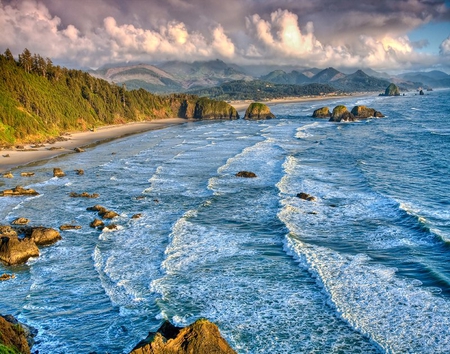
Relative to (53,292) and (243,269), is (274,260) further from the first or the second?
(53,292)

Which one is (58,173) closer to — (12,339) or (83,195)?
(83,195)

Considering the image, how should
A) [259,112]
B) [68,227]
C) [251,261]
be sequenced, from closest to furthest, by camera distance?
[251,261] → [68,227] → [259,112]

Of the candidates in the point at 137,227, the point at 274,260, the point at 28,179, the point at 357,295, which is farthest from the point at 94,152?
the point at 357,295

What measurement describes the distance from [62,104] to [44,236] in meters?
90.9

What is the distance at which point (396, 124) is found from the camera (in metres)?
101

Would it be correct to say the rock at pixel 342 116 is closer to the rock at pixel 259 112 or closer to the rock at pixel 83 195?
the rock at pixel 259 112

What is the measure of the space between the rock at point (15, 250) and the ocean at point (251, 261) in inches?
24.9

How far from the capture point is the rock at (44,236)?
2825cm

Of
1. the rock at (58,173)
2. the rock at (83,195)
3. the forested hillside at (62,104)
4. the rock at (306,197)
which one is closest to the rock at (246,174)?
the rock at (306,197)

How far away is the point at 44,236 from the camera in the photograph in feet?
93.4

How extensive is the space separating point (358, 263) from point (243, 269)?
6.60 meters

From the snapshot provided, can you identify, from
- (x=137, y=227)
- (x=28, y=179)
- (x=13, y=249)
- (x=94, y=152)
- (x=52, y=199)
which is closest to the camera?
(x=13, y=249)

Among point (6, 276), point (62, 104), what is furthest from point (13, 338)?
point (62, 104)

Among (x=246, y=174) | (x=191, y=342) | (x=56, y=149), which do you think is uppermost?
(x=191, y=342)
